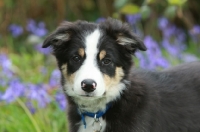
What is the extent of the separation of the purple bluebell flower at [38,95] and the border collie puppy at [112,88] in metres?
0.93

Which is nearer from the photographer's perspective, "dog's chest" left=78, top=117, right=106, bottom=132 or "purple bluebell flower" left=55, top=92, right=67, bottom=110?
"dog's chest" left=78, top=117, right=106, bottom=132

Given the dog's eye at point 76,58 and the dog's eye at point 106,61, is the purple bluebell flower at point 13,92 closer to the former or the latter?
the dog's eye at point 76,58

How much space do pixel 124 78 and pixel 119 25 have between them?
465 millimetres

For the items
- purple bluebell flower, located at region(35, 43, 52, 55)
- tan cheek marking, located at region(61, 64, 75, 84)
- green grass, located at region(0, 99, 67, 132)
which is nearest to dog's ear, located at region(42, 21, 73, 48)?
tan cheek marking, located at region(61, 64, 75, 84)

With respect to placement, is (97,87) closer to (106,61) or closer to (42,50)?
(106,61)

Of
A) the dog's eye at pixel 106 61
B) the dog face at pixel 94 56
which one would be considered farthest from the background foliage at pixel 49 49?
the dog's eye at pixel 106 61

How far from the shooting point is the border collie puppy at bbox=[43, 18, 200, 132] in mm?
4207

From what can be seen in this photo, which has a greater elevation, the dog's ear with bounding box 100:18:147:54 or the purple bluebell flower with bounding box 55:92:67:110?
the dog's ear with bounding box 100:18:147:54

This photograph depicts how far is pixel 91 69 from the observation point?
13.5ft

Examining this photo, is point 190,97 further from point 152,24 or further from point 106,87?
point 152,24

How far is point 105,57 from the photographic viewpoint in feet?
13.9

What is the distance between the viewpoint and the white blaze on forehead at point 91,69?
407cm

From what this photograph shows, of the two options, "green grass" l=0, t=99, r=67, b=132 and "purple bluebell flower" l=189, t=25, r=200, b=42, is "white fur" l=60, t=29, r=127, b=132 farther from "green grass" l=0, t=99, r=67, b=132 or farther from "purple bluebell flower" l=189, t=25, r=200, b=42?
"purple bluebell flower" l=189, t=25, r=200, b=42

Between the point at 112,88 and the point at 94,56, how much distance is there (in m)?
0.36
